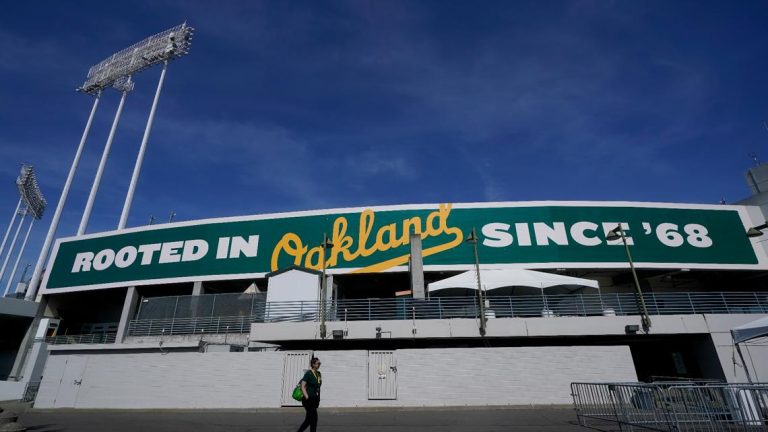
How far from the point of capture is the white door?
51.8 ft

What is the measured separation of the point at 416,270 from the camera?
21234 mm

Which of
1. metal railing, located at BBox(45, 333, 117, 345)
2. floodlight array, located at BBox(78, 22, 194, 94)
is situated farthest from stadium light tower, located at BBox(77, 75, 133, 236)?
metal railing, located at BBox(45, 333, 117, 345)

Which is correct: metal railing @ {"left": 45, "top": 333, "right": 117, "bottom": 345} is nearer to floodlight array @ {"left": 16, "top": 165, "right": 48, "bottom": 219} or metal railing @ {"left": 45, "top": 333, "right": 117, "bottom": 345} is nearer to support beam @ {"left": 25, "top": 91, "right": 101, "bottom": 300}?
support beam @ {"left": 25, "top": 91, "right": 101, "bottom": 300}

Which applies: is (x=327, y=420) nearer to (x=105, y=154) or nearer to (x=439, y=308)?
(x=439, y=308)

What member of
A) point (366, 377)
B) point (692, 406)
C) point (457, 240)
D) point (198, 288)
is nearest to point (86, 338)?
point (198, 288)

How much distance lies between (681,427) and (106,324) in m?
38.3

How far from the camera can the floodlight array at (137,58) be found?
43.1m

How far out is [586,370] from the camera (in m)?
14.8

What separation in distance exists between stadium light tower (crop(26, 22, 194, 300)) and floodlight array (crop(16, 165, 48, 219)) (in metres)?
19.5

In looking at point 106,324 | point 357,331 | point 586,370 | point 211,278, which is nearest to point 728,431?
point 586,370

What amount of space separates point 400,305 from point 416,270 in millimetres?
3048

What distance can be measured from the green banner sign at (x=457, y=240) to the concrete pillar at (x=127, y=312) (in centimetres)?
80

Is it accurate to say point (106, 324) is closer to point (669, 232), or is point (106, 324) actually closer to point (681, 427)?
point (681, 427)

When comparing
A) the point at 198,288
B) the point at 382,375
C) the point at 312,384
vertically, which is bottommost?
the point at 312,384
